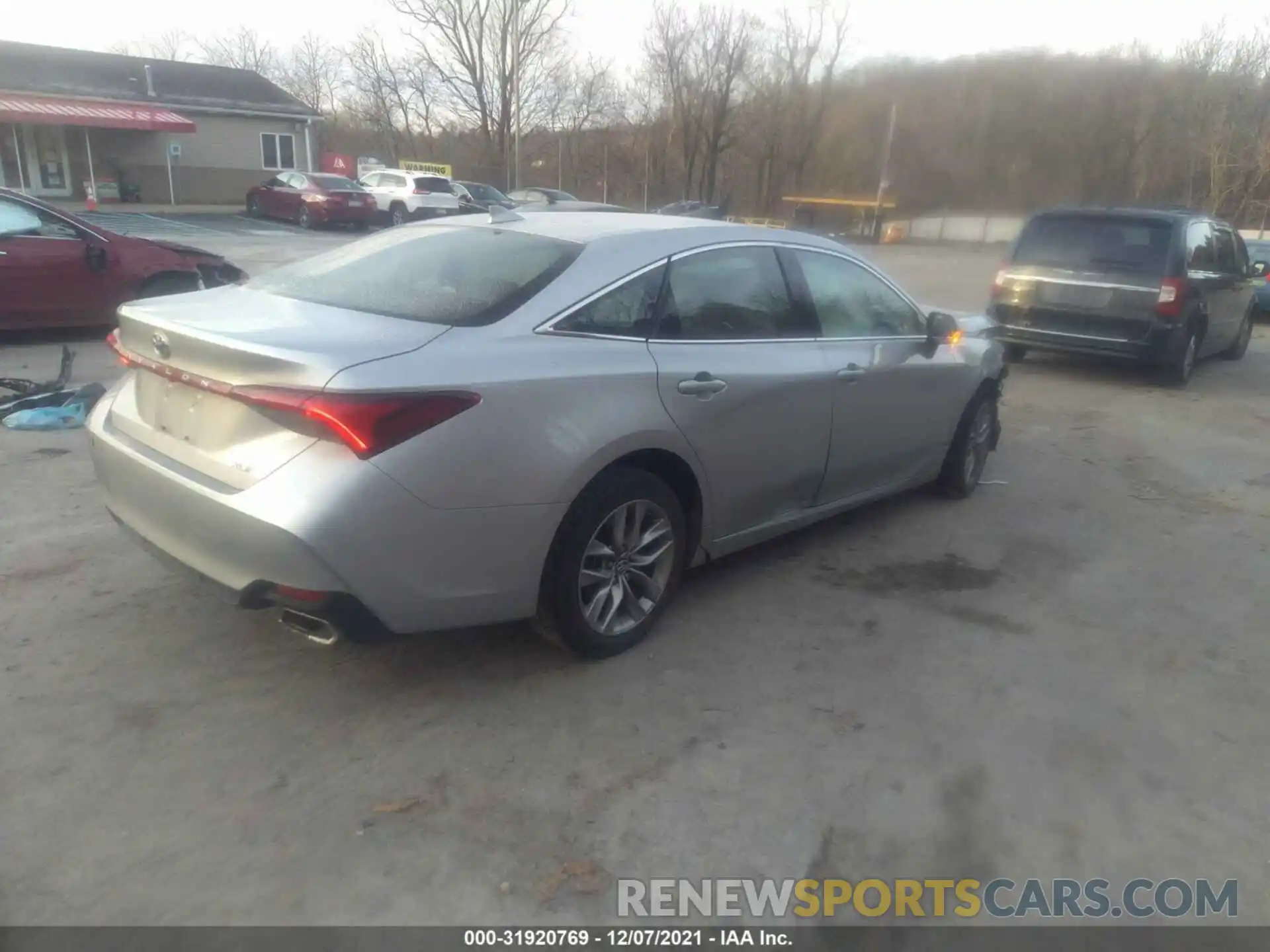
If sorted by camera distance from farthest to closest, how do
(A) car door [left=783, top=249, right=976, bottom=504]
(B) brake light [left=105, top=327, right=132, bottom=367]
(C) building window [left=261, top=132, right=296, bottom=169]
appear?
(C) building window [left=261, top=132, right=296, bottom=169], (A) car door [left=783, top=249, right=976, bottom=504], (B) brake light [left=105, top=327, right=132, bottom=367]

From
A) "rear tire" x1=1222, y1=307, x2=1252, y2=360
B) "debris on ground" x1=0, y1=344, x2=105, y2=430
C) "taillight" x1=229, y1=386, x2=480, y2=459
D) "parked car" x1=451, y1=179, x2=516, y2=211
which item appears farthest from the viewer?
"parked car" x1=451, y1=179, x2=516, y2=211

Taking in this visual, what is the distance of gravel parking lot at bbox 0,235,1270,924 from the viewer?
8.58 feet

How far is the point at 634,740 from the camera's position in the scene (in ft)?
10.6

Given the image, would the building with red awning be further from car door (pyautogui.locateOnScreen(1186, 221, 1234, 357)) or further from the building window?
car door (pyautogui.locateOnScreen(1186, 221, 1234, 357))

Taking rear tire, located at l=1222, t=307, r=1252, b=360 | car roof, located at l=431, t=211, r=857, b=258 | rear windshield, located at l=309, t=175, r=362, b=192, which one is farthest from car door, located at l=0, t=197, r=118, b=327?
rear windshield, located at l=309, t=175, r=362, b=192

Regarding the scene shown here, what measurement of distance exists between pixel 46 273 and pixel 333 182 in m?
20.1

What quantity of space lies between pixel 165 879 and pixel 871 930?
5.95ft

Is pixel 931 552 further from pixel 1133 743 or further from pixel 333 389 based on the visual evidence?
pixel 333 389

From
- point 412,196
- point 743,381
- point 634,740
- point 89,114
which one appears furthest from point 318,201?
point 634,740

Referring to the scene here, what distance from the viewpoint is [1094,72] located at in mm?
13695

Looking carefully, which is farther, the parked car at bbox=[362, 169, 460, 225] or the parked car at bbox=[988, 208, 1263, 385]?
the parked car at bbox=[362, 169, 460, 225]

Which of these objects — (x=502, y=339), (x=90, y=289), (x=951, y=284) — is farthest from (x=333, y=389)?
→ (x=951, y=284)

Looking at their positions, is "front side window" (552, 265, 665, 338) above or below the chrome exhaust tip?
above

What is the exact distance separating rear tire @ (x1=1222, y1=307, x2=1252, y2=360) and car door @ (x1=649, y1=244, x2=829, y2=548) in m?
9.82
